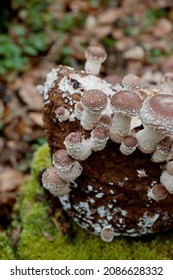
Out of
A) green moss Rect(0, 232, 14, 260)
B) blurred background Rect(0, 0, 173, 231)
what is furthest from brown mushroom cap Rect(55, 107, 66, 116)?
blurred background Rect(0, 0, 173, 231)

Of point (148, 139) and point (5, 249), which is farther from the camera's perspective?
point (5, 249)

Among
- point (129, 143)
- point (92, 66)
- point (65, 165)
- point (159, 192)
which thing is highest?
point (92, 66)

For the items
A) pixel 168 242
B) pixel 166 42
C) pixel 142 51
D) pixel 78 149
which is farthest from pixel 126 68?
pixel 78 149

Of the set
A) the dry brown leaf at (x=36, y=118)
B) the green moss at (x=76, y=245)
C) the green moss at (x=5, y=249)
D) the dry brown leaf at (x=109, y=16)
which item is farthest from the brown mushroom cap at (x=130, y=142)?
the dry brown leaf at (x=109, y=16)

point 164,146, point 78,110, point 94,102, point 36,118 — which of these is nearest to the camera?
point 94,102

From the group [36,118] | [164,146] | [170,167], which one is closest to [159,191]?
[170,167]

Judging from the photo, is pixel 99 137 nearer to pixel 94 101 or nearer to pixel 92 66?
pixel 94 101

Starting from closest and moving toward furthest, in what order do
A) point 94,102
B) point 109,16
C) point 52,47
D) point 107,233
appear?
point 94,102
point 107,233
point 52,47
point 109,16
